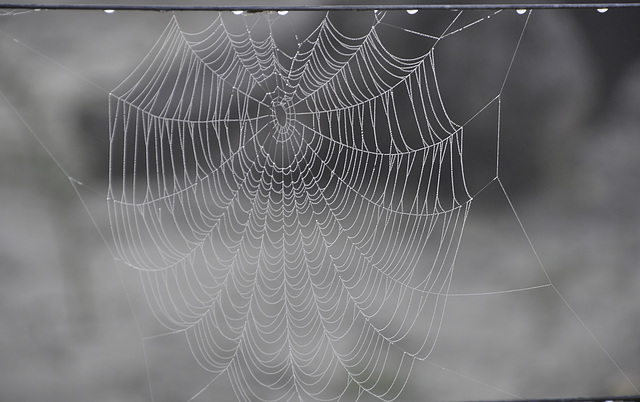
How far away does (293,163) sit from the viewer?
1154mm

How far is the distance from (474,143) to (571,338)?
1.70 ft

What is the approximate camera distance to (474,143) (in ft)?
3.95

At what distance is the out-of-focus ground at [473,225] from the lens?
1172mm

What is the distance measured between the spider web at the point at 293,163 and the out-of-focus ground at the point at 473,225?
58mm

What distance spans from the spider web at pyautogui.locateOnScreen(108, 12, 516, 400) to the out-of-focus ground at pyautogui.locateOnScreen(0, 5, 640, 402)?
6 cm

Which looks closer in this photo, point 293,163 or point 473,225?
point 293,163

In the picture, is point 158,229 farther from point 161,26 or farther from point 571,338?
point 571,338

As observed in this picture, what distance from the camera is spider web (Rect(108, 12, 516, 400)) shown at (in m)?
1.11

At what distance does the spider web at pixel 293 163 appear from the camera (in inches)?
43.9

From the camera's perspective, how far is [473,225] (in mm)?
1282

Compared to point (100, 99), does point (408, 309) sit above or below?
below

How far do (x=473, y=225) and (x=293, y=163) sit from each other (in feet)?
1.26

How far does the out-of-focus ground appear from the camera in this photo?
3.84ft

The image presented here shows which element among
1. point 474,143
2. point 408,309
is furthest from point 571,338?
point 474,143
